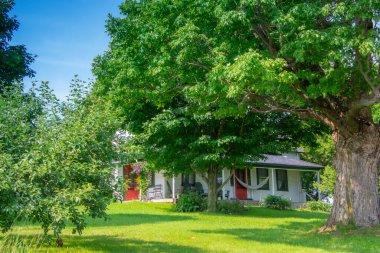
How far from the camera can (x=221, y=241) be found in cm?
1240

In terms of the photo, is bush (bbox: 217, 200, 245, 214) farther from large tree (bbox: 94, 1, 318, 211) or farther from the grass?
the grass

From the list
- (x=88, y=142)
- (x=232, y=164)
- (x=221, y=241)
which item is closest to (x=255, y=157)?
(x=232, y=164)

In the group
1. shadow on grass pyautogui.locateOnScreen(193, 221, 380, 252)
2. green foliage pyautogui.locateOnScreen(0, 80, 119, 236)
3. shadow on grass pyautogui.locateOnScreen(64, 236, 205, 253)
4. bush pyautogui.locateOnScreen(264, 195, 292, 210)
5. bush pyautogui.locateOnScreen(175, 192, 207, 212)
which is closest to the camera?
green foliage pyautogui.locateOnScreen(0, 80, 119, 236)

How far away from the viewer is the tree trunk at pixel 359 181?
45.2 ft

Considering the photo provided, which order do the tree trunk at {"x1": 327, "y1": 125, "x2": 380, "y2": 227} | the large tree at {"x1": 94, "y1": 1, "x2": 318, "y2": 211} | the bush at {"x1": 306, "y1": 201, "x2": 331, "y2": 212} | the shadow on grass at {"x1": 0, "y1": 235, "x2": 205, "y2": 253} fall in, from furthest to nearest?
1. the bush at {"x1": 306, "y1": 201, "x2": 331, "y2": 212}
2. the large tree at {"x1": 94, "y1": 1, "x2": 318, "y2": 211}
3. the tree trunk at {"x1": 327, "y1": 125, "x2": 380, "y2": 227}
4. the shadow on grass at {"x1": 0, "y1": 235, "x2": 205, "y2": 253}

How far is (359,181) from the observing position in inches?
548

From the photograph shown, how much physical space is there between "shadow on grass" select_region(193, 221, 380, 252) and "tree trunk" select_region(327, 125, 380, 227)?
0.99m

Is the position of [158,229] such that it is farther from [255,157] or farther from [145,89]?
[255,157]

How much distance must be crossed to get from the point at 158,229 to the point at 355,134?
24.7 ft

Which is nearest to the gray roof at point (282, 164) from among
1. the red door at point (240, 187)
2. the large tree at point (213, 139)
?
the red door at point (240, 187)

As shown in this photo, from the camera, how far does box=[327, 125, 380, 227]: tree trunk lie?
542 inches

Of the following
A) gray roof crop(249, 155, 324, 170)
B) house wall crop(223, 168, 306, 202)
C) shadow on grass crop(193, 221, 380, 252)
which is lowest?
shadow on grass crop(193, 221, 380, 252)

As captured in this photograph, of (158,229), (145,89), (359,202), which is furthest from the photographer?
(145,89)

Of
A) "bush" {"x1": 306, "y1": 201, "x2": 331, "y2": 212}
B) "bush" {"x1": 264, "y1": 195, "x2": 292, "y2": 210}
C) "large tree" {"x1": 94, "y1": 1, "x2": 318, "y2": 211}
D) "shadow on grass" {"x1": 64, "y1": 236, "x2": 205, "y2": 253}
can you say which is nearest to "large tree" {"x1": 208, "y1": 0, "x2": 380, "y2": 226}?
"large tree" {"x1": 94, "y1": 1, "x2": 318, "y2": 211}
